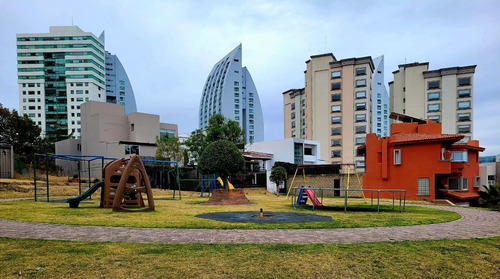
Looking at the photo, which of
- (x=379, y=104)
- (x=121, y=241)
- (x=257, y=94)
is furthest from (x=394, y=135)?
(x=257, y=94)

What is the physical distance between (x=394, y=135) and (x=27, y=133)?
52.1m

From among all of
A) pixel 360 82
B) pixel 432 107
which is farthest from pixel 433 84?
pixel 360 82

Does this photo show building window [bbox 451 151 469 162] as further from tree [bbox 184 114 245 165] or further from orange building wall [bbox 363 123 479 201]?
tree [bbox 184 114 245 165]

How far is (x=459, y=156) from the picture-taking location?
28.3 m

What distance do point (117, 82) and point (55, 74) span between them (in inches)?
2046

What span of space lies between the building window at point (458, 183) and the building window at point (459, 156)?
7.44ft

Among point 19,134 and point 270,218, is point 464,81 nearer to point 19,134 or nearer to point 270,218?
point 270,218

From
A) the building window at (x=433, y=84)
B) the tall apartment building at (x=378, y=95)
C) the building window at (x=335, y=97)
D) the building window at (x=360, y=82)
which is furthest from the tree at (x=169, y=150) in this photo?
the tall apartment building at (x=378, y=95)

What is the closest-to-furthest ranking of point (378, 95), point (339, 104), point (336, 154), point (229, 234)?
point (229, 234)
point (336, 154)
point (339, 104)
point (378, 95)

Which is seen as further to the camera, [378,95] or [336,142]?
[378,95]

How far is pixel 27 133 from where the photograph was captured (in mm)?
45281

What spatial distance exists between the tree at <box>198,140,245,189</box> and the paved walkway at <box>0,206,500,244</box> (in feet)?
35.2

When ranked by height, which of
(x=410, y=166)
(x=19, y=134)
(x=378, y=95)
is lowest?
(x=410, y=166)

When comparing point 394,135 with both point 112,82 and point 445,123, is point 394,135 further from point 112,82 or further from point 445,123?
point 112,82
